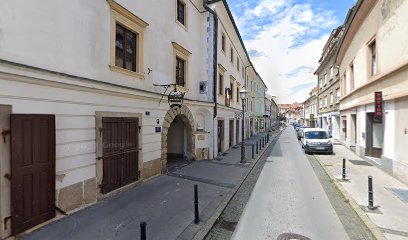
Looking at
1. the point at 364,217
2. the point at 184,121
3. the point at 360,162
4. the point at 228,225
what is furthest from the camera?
the point at 360,162

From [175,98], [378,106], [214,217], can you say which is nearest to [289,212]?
[214,217]

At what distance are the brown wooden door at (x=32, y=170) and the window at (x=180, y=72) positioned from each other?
7034 millimetres

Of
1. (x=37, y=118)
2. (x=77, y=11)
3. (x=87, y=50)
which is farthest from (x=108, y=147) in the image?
(x=77, y=11)

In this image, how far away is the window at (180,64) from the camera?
37.0 feet

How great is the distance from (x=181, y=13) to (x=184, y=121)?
5.59 metres

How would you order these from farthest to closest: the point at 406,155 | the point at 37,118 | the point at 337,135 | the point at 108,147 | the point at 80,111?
the point at 337,135, the point at 406,155, the point at 108,147, the point at 80,111, the point at 37,118

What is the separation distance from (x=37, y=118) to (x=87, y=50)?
2.28 metres

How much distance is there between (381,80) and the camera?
11.4m

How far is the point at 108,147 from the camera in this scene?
23.7 ft

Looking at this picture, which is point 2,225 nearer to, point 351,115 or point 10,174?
point 10,174

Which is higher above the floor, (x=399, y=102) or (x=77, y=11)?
(x=77, y=11)

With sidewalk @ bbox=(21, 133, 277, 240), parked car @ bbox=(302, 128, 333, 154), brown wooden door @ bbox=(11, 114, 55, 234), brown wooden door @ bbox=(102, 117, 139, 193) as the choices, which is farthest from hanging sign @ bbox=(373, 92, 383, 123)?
brown wooden door @ bbox=(11, 114, 55, 234)

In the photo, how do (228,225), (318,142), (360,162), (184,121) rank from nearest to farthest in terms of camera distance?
(228,225) < (184,121) < (360,162) < (318,142)

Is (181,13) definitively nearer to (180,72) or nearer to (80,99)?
(180,72)
